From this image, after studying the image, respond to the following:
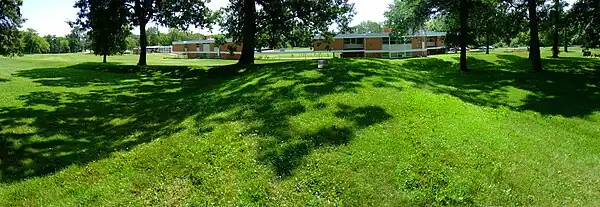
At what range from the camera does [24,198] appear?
265 inches

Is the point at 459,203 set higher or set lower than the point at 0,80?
lower

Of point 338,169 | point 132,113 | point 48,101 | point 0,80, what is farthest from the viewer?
point 0,80

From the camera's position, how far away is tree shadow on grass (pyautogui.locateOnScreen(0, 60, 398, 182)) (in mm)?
8359

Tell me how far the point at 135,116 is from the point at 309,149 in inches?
268

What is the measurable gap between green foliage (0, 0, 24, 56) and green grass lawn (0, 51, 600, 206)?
567 inches

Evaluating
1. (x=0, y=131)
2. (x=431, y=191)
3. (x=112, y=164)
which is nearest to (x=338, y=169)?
(x=431, y=191)

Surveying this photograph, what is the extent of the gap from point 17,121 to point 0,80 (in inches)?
424

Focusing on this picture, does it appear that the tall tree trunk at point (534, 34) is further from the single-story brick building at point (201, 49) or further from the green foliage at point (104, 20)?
the single-story brick building at point (201, 49)

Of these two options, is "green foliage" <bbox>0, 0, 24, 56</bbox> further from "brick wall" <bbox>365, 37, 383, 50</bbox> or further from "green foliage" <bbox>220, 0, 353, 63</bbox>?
"brick wall" <bbox>365, 37, 383, 50</bbox>

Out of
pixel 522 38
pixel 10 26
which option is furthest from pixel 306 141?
pixel 522 38

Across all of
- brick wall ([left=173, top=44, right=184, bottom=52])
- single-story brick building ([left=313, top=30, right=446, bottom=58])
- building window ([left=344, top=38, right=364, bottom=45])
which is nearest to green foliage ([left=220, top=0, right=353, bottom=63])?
single-story brick building ([left=313, top=30, right=446, bottom=58])

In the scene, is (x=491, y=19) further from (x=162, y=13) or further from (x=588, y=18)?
(x=162, y=13)

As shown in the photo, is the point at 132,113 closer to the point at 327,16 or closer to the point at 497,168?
the point at 497,168

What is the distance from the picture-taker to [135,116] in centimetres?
1272
